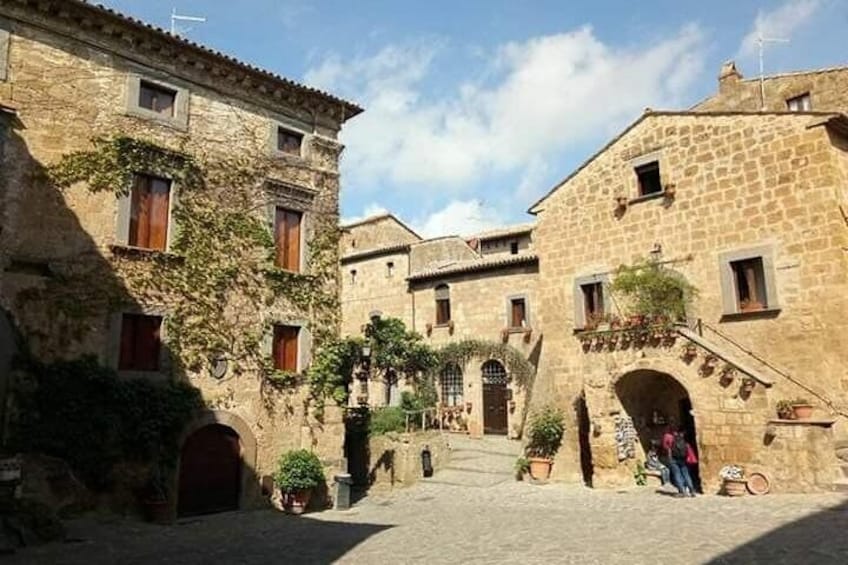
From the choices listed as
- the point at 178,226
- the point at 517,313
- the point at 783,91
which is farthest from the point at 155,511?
the point at 783,91

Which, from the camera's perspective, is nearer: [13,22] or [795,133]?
[13,22]

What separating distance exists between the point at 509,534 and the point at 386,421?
10.3 metres

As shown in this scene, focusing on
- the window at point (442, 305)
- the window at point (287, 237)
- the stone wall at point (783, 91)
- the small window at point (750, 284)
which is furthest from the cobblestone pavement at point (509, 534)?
the stone wall at point (783, 91)

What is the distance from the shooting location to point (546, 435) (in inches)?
703

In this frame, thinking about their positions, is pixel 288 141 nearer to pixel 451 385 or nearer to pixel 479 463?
pixel 479 463

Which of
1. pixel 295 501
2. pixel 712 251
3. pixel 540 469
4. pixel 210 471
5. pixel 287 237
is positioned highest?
pixel 287 237

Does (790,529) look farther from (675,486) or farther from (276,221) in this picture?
(276,221)

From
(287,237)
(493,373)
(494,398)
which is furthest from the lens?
(493,373)

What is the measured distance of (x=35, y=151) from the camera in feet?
41.8

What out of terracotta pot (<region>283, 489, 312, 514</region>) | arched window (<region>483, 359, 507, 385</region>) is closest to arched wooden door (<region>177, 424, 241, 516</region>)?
terracotta pot (<region>283, 489, 312, 514</region>)

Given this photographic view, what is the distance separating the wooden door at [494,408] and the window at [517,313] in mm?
2600

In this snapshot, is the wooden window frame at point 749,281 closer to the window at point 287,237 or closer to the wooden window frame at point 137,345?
the window at point 287,237

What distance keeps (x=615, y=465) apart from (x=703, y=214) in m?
7.05

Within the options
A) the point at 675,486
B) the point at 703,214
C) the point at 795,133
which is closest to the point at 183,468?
the point at 675,486
